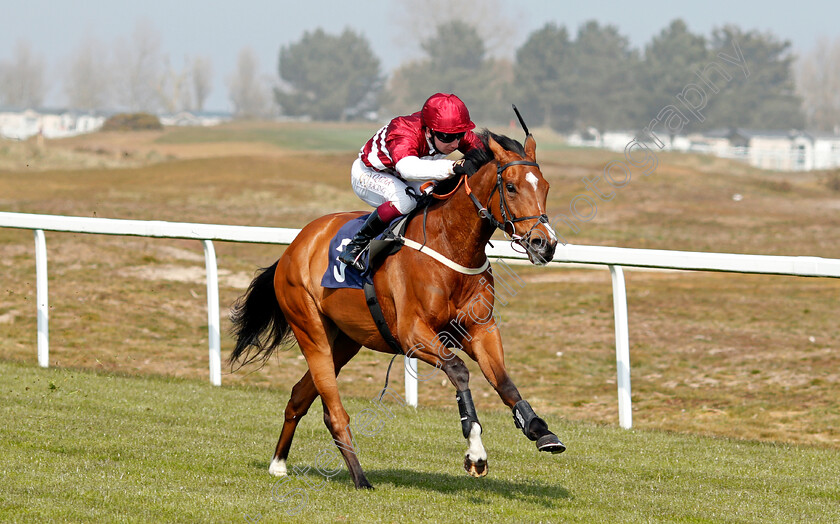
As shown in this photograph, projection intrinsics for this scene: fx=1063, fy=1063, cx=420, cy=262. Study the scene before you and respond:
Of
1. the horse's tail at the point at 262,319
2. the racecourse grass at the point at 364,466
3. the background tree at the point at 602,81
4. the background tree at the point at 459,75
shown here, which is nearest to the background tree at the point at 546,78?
the background tree at the point at 602,81

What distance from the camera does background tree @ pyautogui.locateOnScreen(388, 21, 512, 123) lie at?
91.6 metres

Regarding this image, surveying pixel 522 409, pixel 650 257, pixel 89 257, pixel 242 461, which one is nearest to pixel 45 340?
pixel 242 461

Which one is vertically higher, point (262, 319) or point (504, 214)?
point (504, 214)

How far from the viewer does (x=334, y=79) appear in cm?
9862

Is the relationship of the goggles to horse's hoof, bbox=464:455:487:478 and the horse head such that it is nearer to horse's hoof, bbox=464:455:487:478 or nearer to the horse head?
the horse head

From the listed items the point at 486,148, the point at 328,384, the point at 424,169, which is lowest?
the point at 328,384

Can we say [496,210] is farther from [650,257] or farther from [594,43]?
[594,43]

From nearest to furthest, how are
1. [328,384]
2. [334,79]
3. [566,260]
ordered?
[328,384]
[566,260]
[334,79]

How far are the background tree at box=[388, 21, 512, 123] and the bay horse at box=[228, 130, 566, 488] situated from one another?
85.2m

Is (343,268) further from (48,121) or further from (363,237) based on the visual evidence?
(48,121)

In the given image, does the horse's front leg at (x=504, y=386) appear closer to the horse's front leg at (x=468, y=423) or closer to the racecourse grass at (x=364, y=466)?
the horse's front leg at (x=468, y=423)

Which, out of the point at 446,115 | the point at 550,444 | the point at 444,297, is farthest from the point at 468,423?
the point at 446,115

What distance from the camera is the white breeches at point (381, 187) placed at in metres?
5.39

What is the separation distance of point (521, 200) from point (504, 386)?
0.85 m
